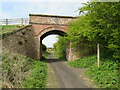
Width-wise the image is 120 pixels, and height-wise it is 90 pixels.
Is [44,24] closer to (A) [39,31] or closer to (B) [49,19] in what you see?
(B) [49,19]

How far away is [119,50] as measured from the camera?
8852mm

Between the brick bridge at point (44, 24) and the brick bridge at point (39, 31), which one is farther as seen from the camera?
the brick bridge at point (44, 24)

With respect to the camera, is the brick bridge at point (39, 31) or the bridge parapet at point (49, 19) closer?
the brick bridge at point (39, 31)

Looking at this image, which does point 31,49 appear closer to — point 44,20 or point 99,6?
point 44,20

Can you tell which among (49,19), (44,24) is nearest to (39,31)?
(44,24)

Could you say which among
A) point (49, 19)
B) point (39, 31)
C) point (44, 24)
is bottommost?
point (39, 31)

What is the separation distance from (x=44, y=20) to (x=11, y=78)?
1104 centimetres

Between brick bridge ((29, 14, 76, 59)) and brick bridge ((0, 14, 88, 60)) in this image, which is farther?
brick bridge ((29, 14, 76, 59))

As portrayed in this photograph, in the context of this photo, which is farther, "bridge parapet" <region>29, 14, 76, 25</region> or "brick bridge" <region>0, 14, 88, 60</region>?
"bridge parapet" <region>29, 14, 76, 25</region>

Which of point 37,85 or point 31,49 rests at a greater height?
point 31,49

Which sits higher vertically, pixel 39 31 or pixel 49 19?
pixel 49 19

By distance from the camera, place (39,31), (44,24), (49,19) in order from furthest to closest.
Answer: (49,19) → (44,24) → (39,31)

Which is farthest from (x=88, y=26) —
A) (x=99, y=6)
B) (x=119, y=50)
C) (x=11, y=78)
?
(x=11, y=78)

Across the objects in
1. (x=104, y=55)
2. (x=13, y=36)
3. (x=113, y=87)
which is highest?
(x=13, y=36)
